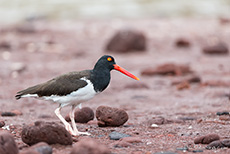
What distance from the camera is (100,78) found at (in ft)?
21.2

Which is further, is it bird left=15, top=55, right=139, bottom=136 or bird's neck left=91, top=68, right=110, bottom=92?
bird's neck left=91, top=68, right=110, bottom=92

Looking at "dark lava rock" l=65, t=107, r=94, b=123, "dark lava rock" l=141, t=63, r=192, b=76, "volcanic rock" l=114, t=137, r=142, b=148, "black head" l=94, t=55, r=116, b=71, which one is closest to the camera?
"volcanic rock" l=114, t=137, r=142, b=148

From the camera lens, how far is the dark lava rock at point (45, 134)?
17.5 feet

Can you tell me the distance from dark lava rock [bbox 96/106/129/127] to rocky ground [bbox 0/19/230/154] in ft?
0.37

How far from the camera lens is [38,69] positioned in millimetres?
13680

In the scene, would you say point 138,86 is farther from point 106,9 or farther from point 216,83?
point 106,9

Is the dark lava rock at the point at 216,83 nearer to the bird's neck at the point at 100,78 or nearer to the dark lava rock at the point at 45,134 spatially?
the bird's neck at the point at 100,78

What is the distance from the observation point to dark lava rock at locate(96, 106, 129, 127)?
6.79 metres

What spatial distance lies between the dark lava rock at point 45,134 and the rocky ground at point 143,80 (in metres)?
0.10

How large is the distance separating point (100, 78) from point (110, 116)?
0.69 m

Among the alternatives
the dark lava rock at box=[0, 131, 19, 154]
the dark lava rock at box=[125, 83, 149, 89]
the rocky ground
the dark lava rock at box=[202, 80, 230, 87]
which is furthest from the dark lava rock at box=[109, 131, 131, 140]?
the dark lava rock at box=[202, 80, 230, 87]

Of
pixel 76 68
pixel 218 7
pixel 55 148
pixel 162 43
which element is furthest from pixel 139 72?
pixel 218 7

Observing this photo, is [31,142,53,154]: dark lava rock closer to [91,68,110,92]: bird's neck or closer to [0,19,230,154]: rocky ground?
[0,19,230,154]: rocky ground

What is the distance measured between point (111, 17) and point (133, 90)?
771 inches
